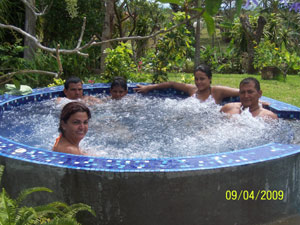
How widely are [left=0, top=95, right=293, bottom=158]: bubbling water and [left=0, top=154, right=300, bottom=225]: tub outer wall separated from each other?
0.99 meters

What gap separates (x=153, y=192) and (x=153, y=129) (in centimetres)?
219

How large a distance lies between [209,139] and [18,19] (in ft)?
26.9

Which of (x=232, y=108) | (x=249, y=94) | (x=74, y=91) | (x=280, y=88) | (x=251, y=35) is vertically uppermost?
(x=251, y=35)

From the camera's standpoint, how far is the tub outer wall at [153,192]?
8.19 feet

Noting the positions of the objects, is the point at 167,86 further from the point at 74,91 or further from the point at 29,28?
the point at 29,28

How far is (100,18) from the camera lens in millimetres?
11375

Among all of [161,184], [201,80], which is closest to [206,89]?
[201,80]

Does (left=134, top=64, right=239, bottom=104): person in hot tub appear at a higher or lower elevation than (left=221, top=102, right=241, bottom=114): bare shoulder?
higher

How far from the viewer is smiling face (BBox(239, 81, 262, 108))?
14.0ft

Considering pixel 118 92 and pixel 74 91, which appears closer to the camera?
pixel 74 91

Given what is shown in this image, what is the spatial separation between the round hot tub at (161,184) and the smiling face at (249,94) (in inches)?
61.9
